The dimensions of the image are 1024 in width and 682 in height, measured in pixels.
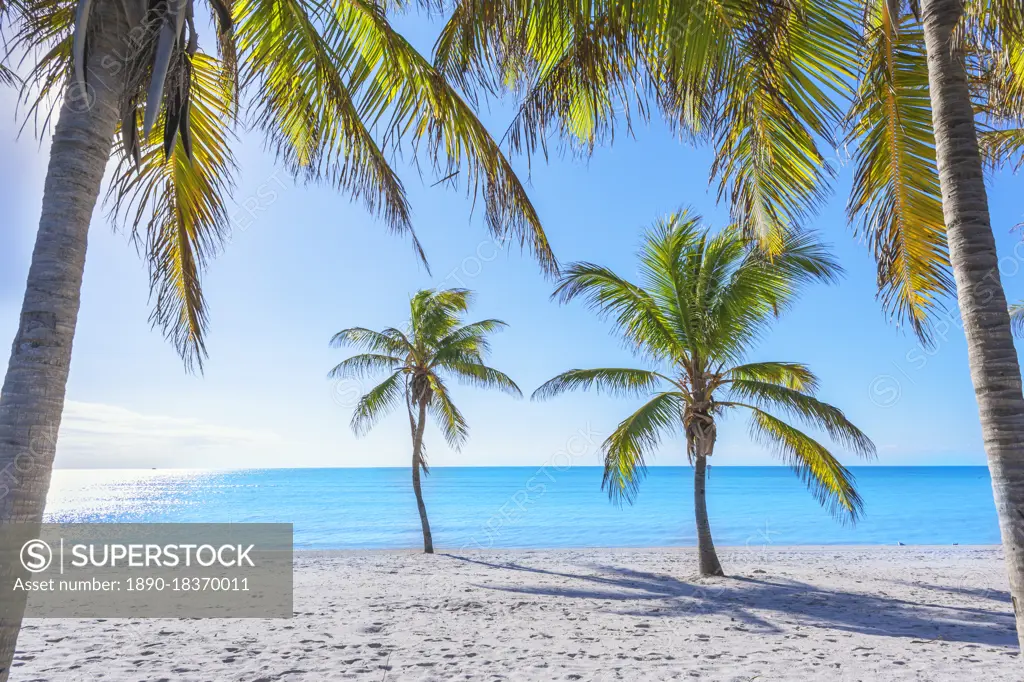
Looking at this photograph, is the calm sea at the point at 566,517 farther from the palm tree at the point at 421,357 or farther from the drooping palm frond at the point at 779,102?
the drooping palm frond at the point at 779,102

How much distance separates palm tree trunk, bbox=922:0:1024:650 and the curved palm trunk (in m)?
4.14

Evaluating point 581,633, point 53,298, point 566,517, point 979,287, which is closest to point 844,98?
point 979,287

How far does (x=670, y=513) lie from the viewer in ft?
118

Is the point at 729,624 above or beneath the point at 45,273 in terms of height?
beneath

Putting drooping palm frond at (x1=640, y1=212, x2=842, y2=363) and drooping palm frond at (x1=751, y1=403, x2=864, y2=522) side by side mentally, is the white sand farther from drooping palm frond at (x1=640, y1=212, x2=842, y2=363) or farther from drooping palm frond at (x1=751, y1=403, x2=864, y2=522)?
drooping palm frond at (x1=640, y1=212, x2=842, y2=363)

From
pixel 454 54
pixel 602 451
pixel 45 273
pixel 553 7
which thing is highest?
pixel 454 54

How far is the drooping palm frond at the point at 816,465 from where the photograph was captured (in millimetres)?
8828

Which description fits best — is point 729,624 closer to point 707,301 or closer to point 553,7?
point 707,301

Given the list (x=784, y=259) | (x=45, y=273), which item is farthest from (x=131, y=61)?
(x=784, y=259)

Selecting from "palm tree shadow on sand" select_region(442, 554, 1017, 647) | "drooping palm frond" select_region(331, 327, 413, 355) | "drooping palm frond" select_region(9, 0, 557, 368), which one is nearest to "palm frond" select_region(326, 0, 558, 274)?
"drooping palm frond" select_region(9, 0, 557, 368)

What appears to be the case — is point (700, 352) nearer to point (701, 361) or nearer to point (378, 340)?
point (701, 361)

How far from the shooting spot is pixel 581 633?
6492mm

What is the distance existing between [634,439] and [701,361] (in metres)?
1.72

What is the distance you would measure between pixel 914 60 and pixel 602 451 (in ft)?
22.2
